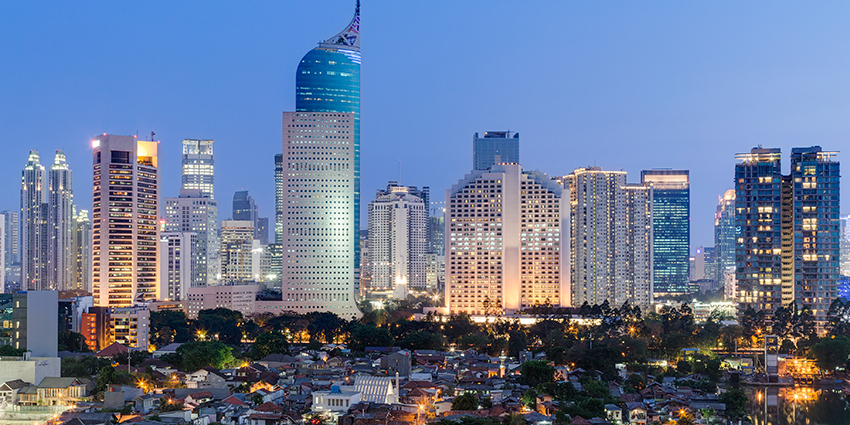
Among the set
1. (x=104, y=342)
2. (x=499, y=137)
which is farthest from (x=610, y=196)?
(x=104, y=342)

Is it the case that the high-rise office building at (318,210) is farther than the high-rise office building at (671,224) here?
No

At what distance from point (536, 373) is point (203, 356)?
14.5m

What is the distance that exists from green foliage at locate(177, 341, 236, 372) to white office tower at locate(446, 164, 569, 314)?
104 feet

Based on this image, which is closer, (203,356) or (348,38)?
(203,356)

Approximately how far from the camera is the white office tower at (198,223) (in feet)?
353

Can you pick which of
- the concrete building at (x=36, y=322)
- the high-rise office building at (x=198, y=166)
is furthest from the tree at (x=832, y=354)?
the high-rise office building at (x=198, y=166)

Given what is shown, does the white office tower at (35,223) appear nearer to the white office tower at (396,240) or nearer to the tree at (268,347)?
the white office tower at (396,240)

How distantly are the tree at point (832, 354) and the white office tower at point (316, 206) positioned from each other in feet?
119

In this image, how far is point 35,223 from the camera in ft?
Result: 314

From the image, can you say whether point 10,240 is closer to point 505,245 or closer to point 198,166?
point 198,166

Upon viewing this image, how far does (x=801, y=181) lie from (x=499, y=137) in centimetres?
5338

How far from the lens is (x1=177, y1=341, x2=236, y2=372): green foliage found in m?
39.9

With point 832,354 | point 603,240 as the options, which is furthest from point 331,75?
point 832,354

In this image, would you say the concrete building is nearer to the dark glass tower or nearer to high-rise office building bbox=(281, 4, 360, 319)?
high-rise office building bbox=(281, 4, 360, 319)
